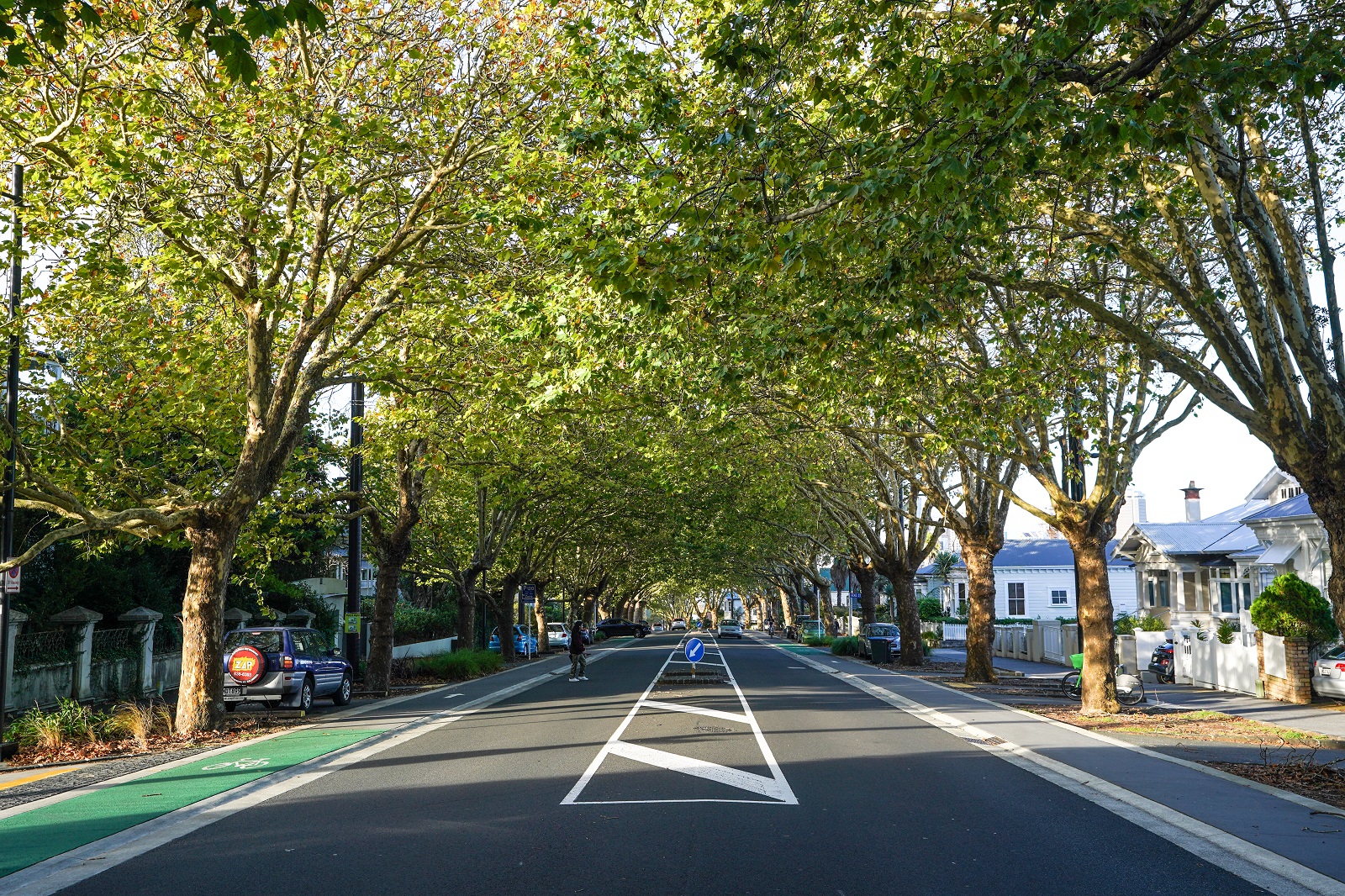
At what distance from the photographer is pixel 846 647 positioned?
42.0 meters

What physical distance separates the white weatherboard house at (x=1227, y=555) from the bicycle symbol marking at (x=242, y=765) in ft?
84.7

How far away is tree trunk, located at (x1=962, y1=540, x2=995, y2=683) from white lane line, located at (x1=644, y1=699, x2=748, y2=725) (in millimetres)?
9458

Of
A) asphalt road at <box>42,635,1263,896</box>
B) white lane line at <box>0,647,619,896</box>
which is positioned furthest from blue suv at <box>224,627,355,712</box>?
asphalt road at <box>42,635,1263,896</box>

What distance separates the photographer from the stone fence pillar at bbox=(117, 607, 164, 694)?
20734mm

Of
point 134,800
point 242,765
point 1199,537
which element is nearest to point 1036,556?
point 1199,537

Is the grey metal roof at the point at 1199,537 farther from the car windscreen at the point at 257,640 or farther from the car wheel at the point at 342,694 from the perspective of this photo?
the car windscreen at the point at 257,640

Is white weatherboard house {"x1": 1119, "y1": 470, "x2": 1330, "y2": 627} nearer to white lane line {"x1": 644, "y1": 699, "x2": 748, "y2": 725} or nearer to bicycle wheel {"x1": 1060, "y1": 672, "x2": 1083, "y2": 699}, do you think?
bicycle wheel {"x1": 1060, "y1": 672, "x2": 1083, "y2": 699}

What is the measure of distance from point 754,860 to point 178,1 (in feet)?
35.1

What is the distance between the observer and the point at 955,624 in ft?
180

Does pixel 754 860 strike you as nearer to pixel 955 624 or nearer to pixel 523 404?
pixel 523 404

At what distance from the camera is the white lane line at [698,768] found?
1073 centimetres

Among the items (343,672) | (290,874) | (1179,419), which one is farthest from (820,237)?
(343,672)

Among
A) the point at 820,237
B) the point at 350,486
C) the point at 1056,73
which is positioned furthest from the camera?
the point at 350,486

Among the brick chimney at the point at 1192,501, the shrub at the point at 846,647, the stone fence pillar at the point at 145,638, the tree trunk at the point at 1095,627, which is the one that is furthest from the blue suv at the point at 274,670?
the brick chimney at the point at 1192,501
